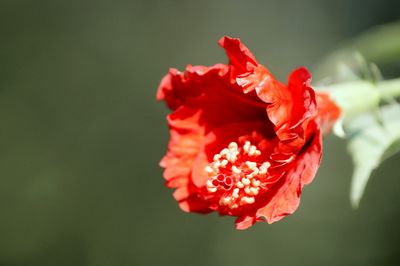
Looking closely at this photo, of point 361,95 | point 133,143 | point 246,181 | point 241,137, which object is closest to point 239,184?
point 246,181

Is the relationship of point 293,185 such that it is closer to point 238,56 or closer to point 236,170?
point 236,170

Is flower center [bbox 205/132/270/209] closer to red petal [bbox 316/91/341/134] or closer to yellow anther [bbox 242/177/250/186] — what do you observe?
yellow anther [bbox 242/177/250/186]

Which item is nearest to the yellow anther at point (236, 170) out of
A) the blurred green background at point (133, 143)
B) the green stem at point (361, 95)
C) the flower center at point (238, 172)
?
the flower center at point (238, 172)

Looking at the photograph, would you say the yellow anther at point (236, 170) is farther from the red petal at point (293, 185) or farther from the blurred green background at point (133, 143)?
the blurred green background at point (133, 143)

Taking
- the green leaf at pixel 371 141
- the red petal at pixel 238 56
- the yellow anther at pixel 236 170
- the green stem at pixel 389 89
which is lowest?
the green leaf at pixel 371 141

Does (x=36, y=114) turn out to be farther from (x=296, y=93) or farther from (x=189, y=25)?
(x=296, y=93)
